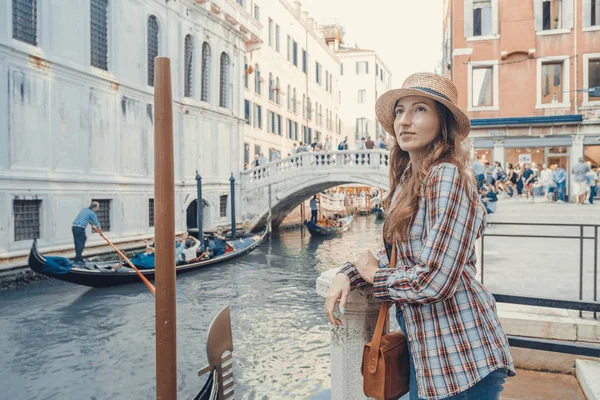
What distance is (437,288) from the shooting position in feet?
3.47

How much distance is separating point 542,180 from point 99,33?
11279 millimetres

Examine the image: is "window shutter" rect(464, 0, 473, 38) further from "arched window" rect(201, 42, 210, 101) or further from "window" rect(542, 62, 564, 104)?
"arched window" rect(201, 42, 210, 101)

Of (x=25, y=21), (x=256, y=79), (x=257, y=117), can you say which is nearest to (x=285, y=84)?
Answer: (x=256, y=79)

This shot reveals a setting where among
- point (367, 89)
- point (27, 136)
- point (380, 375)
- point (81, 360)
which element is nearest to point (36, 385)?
point (81, 360)

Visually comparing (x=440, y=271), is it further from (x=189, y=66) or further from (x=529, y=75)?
(x=529, y=75)

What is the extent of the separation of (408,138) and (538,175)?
1490cm

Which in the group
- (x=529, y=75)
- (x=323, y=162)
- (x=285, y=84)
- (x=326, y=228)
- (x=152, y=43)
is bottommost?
(x=326, y=228)

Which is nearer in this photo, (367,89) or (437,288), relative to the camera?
(437,288)

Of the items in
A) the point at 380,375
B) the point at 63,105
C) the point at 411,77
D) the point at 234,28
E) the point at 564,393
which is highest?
the point at 234,28

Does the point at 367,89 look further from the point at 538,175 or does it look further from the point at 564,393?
the point at 564,393

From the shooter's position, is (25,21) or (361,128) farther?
(361,128)

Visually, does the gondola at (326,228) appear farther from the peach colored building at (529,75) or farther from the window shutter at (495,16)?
the window shutter at (495,16)

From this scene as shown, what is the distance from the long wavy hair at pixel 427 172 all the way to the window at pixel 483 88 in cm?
1507

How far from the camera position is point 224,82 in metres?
16.2
